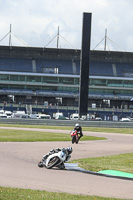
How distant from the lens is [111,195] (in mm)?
11719

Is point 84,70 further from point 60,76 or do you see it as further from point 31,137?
point 60,76

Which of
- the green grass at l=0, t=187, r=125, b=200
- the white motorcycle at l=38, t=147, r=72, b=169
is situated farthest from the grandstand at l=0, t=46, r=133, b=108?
the green grass at l=0, t=187, r=125, b=200

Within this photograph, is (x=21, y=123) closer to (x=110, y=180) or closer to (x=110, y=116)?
(x=110, y=116)

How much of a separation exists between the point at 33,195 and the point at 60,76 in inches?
3590

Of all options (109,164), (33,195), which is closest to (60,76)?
(109,164)

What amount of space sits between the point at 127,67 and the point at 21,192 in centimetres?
9727

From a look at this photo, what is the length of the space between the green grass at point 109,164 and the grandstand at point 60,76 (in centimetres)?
7786

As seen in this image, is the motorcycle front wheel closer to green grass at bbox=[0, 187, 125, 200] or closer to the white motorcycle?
the white motorcycle

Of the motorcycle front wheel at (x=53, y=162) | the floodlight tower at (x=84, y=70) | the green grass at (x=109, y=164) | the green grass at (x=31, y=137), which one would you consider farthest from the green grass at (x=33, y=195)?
the floodlight tower at (x=84, y=70)

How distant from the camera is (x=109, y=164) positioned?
19.0 metres

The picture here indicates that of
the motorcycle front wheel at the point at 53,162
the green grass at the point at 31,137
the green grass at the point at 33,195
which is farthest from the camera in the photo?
the green grass at the point at 31,137

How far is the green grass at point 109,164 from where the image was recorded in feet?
56.7

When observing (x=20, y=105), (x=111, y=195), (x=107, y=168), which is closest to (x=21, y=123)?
(x=20, y=105)

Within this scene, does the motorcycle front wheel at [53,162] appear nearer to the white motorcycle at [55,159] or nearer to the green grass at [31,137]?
the white motorcycle at [55,159]
